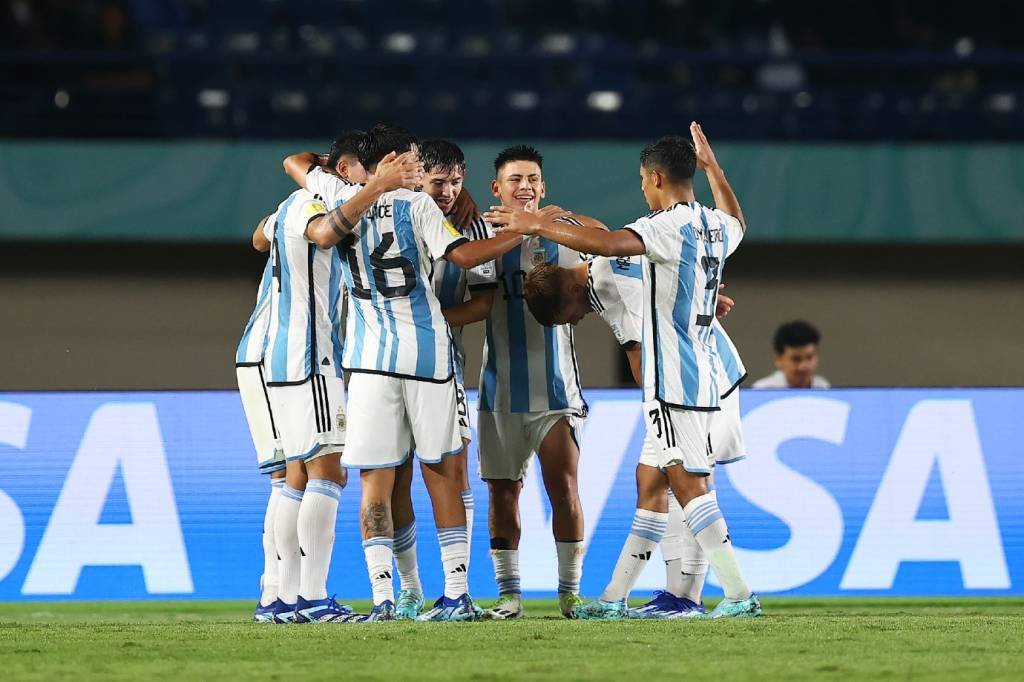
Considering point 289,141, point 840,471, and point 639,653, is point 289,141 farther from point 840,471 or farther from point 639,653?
point 639,653

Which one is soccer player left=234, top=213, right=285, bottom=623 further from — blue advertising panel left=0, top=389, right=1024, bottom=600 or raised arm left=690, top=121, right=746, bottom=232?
raised arm left=690, top=121, right=746, bottom=232

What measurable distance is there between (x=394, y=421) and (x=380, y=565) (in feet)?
1.95

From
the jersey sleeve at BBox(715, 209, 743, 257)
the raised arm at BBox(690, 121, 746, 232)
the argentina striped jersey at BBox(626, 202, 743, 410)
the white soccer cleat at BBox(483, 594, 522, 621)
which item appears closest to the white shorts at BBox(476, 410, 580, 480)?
the white soccer cleat at BBox(483, 594, 522, 621)

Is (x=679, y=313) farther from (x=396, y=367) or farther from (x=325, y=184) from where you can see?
(x=325, y=184)

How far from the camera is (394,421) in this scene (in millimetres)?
6312

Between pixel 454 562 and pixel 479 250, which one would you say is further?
pixel 454 562

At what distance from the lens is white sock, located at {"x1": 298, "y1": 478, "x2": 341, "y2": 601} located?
6504 millimetres

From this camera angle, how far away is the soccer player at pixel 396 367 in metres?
6.27

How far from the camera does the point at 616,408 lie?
8500 millimetres

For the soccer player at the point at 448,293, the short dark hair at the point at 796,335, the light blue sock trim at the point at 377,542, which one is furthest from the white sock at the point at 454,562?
the short dark hair at the point at 796,335

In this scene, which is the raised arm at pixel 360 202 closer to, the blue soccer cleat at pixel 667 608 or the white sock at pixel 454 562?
the white sock at pixel 454 562

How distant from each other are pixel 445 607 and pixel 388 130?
2.00 m

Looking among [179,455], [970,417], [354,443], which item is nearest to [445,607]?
[354,443]

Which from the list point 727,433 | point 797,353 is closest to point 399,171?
point 727,433
